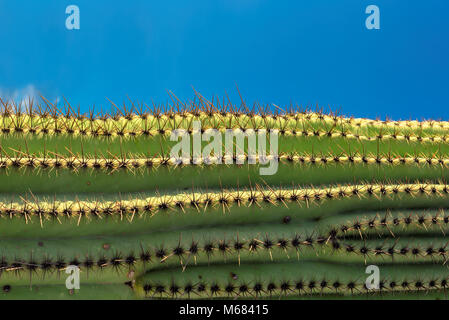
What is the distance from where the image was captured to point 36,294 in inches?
163

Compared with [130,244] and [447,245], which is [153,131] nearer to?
[130,244]

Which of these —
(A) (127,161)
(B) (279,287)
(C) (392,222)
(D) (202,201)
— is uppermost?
(A) (127,161)

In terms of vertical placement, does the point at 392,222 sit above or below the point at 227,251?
above

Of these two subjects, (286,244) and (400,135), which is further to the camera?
(400,135)

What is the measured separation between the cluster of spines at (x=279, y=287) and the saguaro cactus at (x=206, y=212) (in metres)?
0.01

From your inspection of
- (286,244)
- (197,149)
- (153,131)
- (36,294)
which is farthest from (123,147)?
(286,244)

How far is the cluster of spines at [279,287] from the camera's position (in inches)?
170

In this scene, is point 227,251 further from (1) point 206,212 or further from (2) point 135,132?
(2) point 135,132

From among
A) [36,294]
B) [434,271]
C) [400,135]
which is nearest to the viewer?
[36,294]

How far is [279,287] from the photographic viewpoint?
449cm

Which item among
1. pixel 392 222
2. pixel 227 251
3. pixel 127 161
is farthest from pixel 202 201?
pixel 392 222

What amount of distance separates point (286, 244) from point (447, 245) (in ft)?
5.95

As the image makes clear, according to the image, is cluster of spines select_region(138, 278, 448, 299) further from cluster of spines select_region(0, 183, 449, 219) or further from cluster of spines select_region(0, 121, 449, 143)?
cluster of spines select_region(0, 121, 449, 143)

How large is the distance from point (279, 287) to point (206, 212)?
103 centimetres
